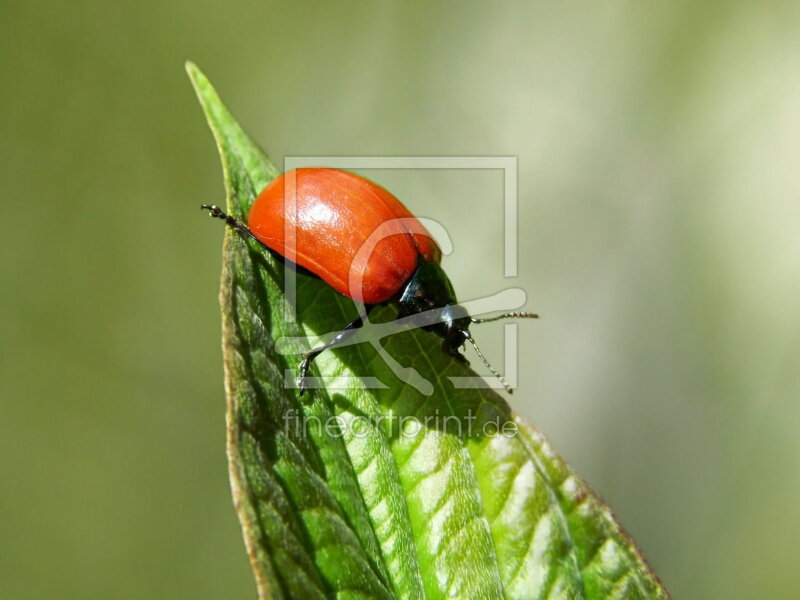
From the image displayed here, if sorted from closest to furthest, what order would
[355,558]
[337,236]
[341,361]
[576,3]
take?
[355,558], [341,361], [337,236], [576,3]

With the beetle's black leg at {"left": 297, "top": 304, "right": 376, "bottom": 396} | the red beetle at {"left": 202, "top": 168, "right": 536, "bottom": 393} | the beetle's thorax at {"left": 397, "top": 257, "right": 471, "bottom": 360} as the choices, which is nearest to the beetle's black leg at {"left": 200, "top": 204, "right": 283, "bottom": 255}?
the red beetle at {"left": 202, "top": 168, "right": 536, "bottom": 393}

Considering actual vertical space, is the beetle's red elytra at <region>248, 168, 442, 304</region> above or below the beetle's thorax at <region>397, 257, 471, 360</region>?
above

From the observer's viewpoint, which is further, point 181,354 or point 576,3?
point 576,3

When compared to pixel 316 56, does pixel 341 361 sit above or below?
below

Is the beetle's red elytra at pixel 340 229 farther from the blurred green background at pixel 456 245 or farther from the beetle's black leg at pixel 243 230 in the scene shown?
the blurred green background at pixel 456 245

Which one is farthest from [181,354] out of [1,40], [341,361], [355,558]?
[355,558]

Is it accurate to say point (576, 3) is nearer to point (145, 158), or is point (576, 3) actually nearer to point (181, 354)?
point (145, 158)

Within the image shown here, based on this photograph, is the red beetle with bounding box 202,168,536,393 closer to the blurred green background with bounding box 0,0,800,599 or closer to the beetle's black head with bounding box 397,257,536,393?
the beetle's black head with bounding box 397,257,536,393
